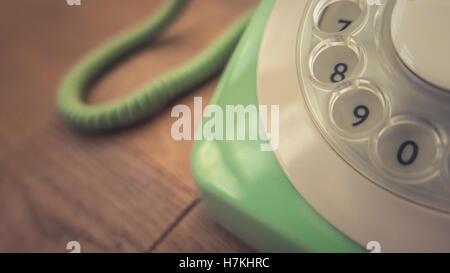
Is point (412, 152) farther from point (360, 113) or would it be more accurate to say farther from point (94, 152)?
point (94, 152)

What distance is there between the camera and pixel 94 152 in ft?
1.42

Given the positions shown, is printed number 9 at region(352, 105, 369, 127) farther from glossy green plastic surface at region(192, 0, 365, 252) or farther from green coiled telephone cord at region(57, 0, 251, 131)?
green coiled telephone cord at region(57, 0, 251, 131)

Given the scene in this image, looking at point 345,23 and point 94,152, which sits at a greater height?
point 345,23

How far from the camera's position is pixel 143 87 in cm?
45

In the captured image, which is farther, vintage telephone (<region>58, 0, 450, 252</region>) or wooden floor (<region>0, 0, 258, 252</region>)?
wooden floor (<region>0, 0, 258, 252</region>)

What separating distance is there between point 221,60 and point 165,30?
4.9 inches

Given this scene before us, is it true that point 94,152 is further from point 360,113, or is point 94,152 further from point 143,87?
point 360,113

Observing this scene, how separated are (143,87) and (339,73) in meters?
0.24

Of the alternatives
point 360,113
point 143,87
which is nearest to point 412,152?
point 360,113

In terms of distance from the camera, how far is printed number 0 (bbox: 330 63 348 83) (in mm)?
316

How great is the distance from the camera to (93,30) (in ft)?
1.80

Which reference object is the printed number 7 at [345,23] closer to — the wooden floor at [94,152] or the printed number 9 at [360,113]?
the printed number 9 at [360,113]

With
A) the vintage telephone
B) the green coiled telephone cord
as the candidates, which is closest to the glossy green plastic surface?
the vintage telephone

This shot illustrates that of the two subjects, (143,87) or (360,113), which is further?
(143,87)
